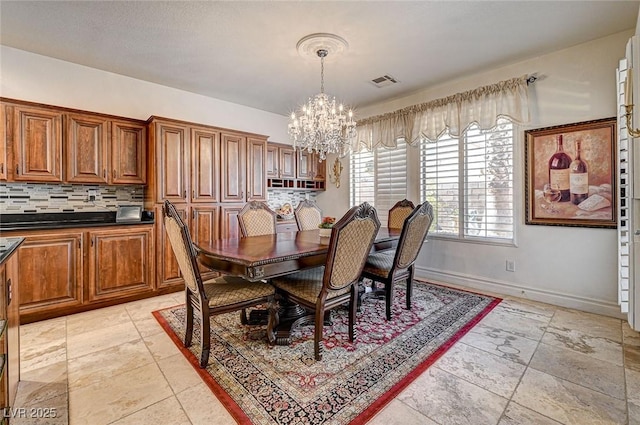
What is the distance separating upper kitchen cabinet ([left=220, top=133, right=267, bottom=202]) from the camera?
3986mm

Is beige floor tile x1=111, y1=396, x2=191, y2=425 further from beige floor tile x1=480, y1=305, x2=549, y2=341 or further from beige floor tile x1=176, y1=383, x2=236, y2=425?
beige floor tile x1=480, y1=305, x2=549, y2=341

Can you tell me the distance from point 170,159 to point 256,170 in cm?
121

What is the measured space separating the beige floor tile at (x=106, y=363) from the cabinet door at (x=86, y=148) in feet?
6.33

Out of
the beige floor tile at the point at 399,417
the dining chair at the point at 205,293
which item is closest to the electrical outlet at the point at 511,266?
the beige floor tile at the point at 399,417

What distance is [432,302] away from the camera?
10.3 ft

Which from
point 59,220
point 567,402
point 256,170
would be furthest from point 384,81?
point 59,220

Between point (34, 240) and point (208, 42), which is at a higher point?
point (208, 42)

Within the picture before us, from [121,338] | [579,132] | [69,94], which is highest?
[69,94]

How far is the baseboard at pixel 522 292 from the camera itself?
9.23 ft

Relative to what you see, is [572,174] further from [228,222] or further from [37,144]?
[37,144]

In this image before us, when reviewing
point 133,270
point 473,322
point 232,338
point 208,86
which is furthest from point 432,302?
point 208,86

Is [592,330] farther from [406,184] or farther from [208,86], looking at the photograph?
[208,86]

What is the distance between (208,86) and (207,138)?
0.72 m

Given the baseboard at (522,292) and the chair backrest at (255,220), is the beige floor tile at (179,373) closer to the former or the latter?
the chair backrest at (255,220)
